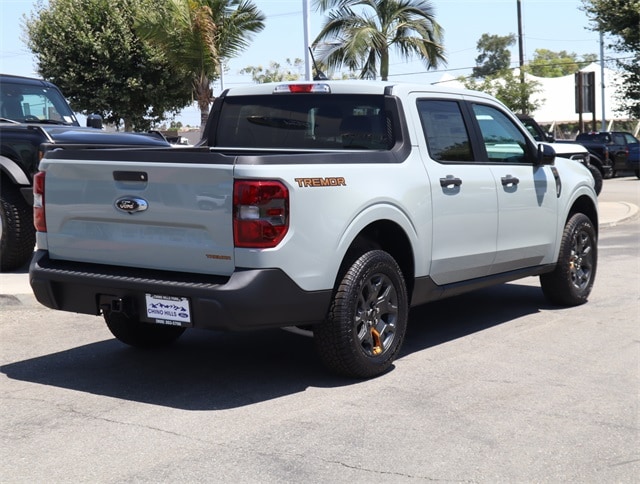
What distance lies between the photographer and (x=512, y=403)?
18.1 ft

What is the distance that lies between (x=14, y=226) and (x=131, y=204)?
4817 mm

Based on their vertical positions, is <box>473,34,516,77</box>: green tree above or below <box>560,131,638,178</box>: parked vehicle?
above

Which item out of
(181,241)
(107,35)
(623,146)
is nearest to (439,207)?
(181,241)

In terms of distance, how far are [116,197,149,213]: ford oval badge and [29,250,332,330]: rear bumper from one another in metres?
0.38

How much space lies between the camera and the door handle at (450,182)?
21.8 feet

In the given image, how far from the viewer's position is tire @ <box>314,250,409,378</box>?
18.7ft

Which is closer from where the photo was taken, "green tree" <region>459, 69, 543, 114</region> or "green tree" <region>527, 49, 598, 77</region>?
"green tree" <region>459, 69, 543, 114</region>

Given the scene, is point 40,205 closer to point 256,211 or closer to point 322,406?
point 256,211

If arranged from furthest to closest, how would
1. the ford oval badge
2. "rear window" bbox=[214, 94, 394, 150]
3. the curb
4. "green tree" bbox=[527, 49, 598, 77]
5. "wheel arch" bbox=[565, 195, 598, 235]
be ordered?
1. "green tree" bbox=[527, 49, 598, 77]
2. the curb
3. "wheel arch" bbox=[565, 195, 598, 235]
4. "rear window" bbox=[214, 94, 394, 150]
5. the ford oval badge

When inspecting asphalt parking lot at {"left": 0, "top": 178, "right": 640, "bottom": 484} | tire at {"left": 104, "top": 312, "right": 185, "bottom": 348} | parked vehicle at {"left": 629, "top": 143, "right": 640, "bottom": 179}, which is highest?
parked vehicle at {"left": 629, "top": 143, "right": 640, "bottom": 179}

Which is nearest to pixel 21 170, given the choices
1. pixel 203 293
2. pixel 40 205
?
pixel 40 205

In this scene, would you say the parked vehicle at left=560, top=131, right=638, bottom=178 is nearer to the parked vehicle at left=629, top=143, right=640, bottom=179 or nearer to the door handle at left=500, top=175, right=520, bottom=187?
the parked vehicle at left=629, top=143, right=640, bottom=179

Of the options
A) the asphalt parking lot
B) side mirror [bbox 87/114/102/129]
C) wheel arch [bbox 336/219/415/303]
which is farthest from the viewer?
side mirror [bbox 87/114/102/129]

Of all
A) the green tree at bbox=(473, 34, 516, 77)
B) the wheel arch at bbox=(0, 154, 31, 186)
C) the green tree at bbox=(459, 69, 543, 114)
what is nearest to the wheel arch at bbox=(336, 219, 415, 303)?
the wheel arch at bbox=(0, 154, 31, 186)
